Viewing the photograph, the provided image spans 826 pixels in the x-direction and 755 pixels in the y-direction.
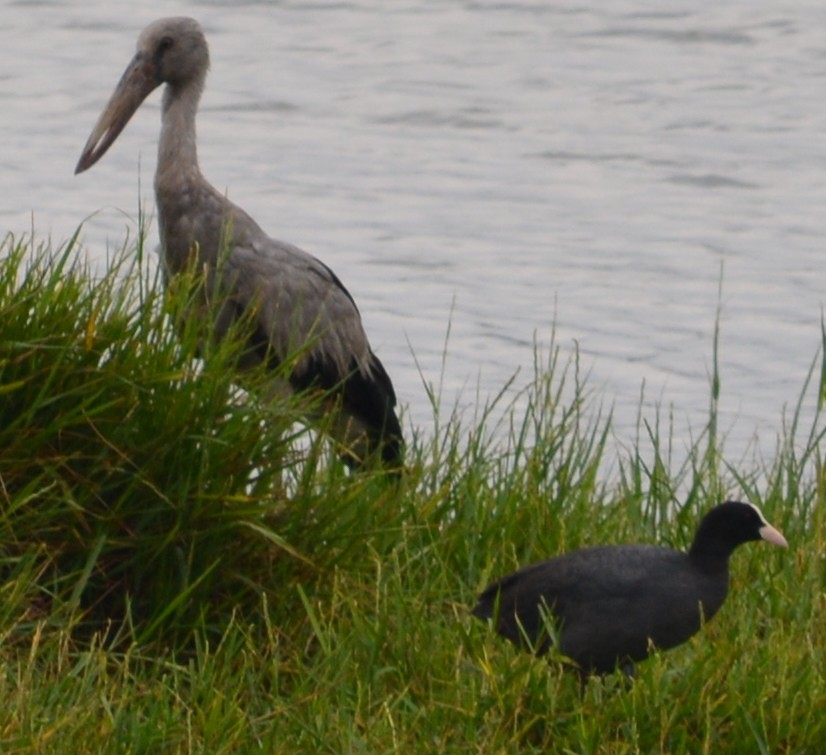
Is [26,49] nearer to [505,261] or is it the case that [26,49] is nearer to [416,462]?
[505,261]

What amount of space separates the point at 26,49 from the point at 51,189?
356 centimetres

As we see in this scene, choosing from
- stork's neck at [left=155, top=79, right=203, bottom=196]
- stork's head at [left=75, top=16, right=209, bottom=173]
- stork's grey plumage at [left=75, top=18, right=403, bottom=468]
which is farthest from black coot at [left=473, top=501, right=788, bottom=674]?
stork's head at [left=75, top=16, right=209, bottom=173]

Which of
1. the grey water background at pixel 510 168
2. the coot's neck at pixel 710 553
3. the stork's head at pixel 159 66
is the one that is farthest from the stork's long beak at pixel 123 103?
the coot's neck at pixel 710 553

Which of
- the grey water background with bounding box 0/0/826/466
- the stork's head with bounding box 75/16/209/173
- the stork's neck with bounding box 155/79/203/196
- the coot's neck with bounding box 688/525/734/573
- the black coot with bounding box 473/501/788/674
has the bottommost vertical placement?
the grey water background with bounding box 0/0/826/466

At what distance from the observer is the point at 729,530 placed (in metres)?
5.41

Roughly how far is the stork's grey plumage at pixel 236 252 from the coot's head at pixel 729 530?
2212 millimetres

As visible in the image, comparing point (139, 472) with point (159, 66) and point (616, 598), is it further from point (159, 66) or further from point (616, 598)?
point (159, 66)

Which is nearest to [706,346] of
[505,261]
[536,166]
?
[505,261]

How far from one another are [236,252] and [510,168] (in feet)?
22.7

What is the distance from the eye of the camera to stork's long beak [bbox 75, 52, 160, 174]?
7902 millimetres

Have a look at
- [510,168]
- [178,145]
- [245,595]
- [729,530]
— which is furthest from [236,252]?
[510,168]

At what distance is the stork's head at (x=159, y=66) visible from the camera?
314 inches

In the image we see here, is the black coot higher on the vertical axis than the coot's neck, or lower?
lower

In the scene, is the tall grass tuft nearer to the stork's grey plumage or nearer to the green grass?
the green grass
